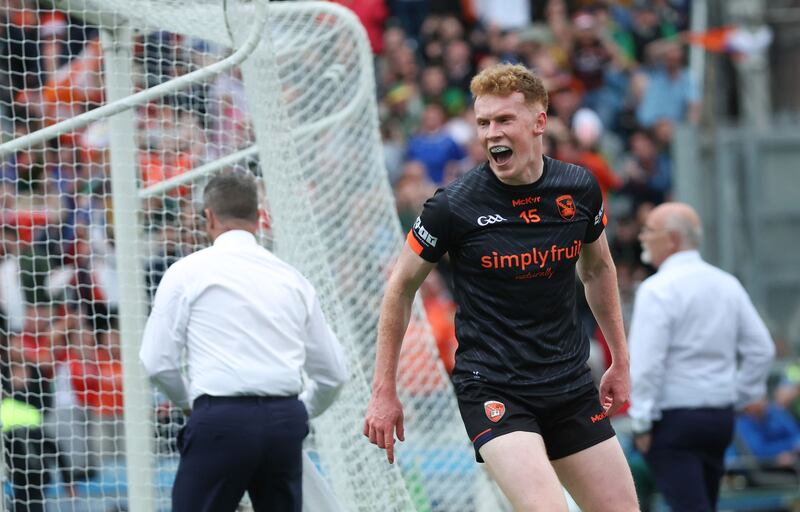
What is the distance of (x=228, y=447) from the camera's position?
17.2 feet

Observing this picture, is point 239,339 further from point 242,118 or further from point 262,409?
point 242,118

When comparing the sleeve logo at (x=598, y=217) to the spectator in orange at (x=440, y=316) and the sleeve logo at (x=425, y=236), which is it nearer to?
the sleeve logo at (x=425, y=236)

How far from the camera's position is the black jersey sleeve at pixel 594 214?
519 cm

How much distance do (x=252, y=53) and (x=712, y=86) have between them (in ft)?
28.1

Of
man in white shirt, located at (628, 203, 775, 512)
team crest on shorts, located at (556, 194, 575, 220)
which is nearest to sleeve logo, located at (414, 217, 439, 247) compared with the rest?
team crest on shorts, located at (556, 194, 575, 220)

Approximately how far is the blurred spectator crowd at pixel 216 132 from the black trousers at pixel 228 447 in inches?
78.2

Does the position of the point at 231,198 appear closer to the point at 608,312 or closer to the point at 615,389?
the point at 608,312

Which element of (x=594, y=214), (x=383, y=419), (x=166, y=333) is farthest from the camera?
(x=166, y=333)

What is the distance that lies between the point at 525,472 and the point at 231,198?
1748mm

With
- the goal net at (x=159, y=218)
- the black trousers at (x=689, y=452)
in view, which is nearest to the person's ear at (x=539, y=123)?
the goal net at (x=159, y=218)

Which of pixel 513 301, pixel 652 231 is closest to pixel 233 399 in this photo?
pixel 513 301

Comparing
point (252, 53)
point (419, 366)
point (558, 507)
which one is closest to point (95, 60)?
point (252, 53)

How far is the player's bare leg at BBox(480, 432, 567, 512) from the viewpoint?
4.67 m

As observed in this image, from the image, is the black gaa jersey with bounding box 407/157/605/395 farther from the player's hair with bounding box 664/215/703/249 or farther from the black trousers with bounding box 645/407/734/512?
the player's hair with bounding box 664/215/703/249
